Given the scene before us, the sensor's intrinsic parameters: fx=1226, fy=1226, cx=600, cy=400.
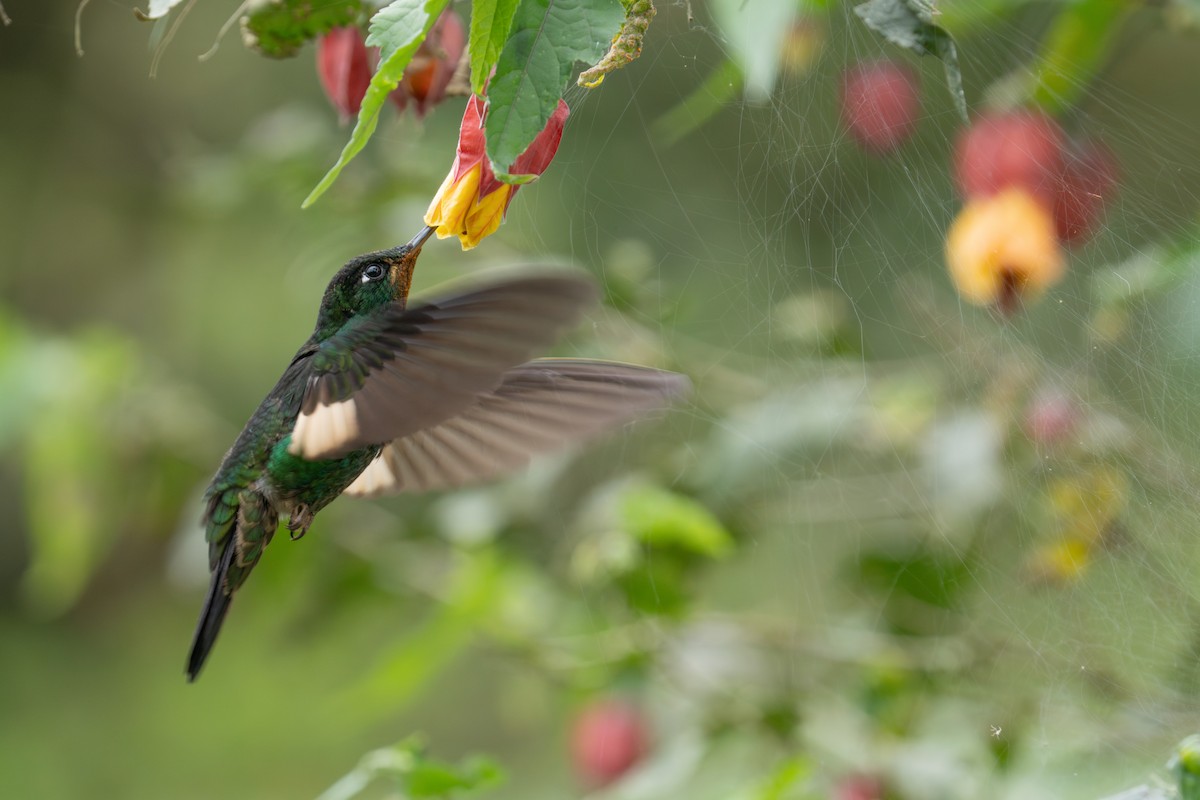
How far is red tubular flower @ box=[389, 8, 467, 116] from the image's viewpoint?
75cm

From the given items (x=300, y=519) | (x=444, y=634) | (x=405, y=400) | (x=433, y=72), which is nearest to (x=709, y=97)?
(x=433, y=72)

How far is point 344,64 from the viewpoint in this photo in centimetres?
82

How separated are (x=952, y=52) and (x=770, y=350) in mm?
751

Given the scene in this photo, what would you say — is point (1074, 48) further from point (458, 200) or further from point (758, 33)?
point (458, 200)

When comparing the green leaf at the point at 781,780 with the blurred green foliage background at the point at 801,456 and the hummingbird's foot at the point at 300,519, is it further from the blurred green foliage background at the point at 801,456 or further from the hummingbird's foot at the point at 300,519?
the hummingbird's foot at the point at 300,519

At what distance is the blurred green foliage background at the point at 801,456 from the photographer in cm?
90

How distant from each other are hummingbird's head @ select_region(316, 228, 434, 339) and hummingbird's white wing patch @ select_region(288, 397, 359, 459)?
7 centimetres

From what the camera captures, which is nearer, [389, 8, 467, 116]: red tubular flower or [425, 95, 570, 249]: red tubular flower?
[425, 95, 570, 249]: red tubular flower

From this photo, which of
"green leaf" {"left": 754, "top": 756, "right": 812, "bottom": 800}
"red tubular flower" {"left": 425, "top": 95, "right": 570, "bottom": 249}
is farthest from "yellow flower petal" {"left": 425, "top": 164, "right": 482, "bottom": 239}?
"green leaf" {"left": 754, "top": 756, "right": 812, "bottom": 800}

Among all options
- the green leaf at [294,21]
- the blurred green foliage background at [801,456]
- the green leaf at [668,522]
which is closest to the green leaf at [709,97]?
the blurred green foliage background at [801,456]

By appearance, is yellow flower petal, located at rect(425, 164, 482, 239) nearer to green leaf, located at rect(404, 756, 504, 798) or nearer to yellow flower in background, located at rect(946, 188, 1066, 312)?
green leaf, located at rect(404, 756, 504, 798)

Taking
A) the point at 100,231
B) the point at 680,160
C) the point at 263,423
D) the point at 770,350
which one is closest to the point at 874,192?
the point at 770,350

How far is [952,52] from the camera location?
563 mm

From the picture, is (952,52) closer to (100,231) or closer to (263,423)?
(263,423)
